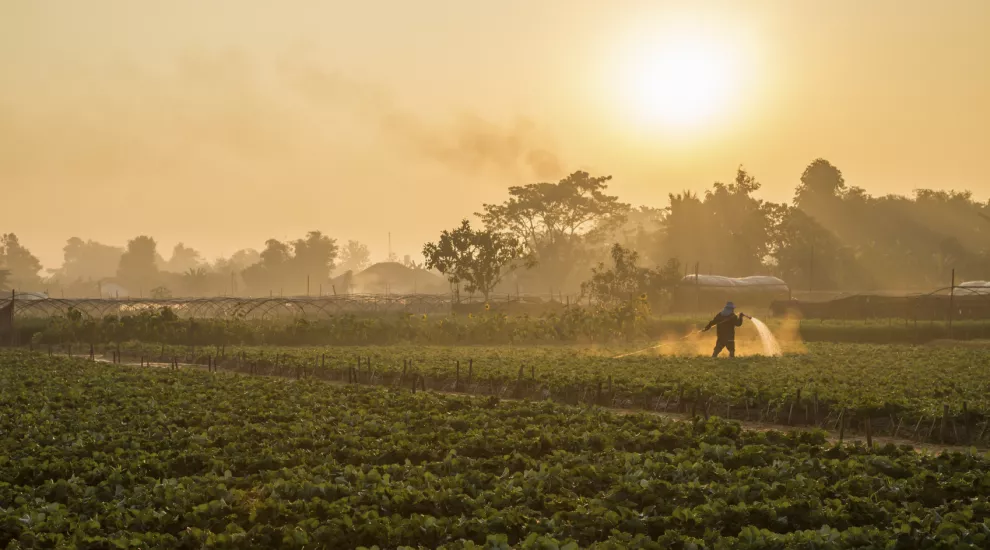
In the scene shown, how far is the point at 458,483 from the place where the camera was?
11.6 metres

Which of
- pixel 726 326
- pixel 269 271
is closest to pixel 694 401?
pixel 726 326

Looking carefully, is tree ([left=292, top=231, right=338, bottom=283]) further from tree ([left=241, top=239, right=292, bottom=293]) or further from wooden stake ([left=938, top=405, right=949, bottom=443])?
wooden stake ([left=938, top=405, right=949, bottom=443])

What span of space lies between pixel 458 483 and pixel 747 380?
12.7 m

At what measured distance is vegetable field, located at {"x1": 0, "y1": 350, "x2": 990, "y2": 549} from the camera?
32.0ft

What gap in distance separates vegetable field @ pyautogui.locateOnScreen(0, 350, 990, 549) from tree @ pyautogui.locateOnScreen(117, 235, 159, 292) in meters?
139

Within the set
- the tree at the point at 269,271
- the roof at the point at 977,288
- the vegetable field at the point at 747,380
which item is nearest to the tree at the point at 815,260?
the roof at the point at 977,288

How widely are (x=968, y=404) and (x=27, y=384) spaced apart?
2274 cm

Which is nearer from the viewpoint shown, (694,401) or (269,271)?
(694,401)

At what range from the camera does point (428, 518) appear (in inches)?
388

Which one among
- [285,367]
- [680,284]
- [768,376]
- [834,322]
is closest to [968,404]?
[768,376]

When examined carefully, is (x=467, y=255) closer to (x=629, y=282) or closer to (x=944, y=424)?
(x=629, y=282)

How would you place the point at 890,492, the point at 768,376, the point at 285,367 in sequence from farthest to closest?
the point at 285,367 → the point at 768,376 → the point at 890,492

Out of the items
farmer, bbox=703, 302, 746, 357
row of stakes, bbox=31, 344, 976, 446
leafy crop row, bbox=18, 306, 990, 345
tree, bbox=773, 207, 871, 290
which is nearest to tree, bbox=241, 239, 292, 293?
tree, bbox=773, 207, 871, 290

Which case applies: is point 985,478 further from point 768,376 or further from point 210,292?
point 210,292
